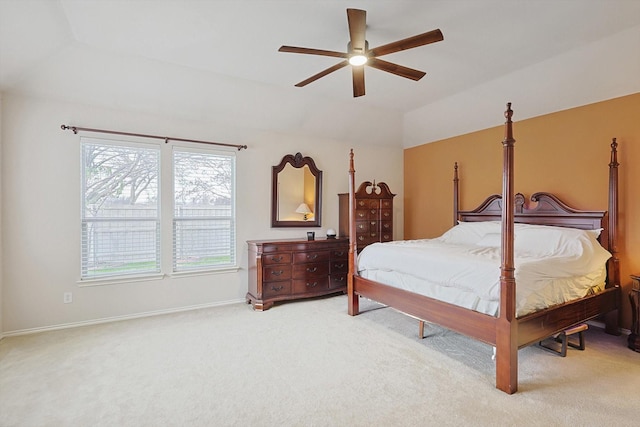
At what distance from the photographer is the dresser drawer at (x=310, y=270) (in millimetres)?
4652

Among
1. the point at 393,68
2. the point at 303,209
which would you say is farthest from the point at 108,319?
the point at 393,68

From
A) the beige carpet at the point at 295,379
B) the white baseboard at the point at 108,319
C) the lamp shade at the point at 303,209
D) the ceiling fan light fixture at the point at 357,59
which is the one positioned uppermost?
the ceiling fan light fixture at the point at 357,59

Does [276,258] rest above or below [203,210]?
below

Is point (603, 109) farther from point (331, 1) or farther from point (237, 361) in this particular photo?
point (237, 361)

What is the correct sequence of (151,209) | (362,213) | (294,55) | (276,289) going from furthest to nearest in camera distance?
(362,213) → (276,289) → (151,209) → (294,55)

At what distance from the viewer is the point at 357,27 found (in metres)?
2.38

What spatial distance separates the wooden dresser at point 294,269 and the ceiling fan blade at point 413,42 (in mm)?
2788

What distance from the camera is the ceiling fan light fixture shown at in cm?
264

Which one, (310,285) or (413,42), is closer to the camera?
(413,42)

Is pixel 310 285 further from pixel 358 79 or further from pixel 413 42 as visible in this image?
pixel 413 42

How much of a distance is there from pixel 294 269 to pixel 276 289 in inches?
14.7

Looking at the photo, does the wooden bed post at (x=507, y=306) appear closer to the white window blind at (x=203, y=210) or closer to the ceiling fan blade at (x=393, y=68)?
the ceiling fan blade at (x=393, y=68)

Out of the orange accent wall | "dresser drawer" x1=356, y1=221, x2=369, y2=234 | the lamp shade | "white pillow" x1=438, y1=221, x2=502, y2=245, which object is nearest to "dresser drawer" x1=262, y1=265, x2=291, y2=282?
the lamp shade

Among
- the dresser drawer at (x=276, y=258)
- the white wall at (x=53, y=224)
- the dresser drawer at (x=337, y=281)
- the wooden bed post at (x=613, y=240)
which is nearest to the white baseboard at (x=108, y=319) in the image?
the white wall at (x=53, y=224)
